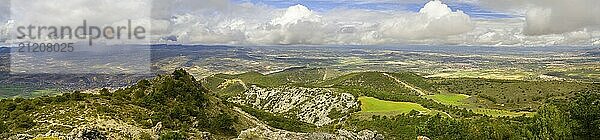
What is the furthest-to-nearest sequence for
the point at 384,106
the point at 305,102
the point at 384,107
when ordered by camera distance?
the point at 305,102
the point at 384,106
the point at 384,107

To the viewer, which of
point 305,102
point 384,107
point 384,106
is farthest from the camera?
point 305,102

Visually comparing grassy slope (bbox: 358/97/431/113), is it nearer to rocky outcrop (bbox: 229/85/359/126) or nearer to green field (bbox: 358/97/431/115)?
green field (bbox: 358/97/431/115)

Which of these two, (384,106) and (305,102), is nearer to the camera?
(384,106)

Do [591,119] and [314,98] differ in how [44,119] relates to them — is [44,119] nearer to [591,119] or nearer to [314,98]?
[591,119]

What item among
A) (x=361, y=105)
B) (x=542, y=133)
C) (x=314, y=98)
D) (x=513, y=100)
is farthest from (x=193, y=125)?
(x=513, y=100)

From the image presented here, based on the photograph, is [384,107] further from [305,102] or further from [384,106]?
[305,102]

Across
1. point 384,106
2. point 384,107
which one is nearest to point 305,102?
point 384,106

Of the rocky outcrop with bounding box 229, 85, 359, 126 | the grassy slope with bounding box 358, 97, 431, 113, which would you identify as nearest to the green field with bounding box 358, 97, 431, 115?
the grassy slope with bounding box 358, 97, 431, 113
